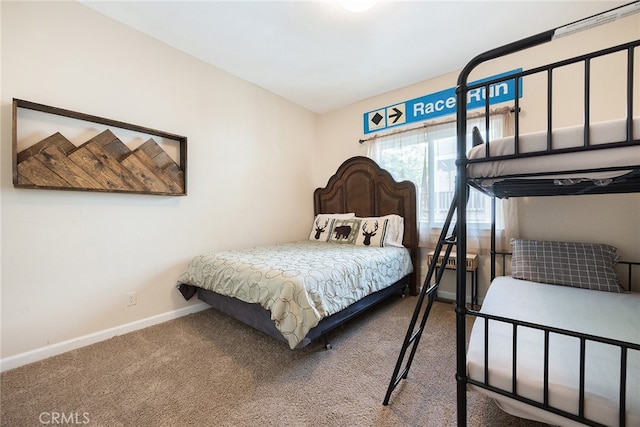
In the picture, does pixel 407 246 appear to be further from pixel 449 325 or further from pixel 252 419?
pixel 252 419

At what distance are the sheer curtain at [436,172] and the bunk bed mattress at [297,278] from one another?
0.67 m

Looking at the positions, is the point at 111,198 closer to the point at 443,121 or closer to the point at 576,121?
the point at 443,121

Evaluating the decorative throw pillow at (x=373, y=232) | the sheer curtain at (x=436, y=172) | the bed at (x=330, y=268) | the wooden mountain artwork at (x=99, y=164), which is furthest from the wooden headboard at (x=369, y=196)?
the wooden mountain artwork at (x=99, y=164)

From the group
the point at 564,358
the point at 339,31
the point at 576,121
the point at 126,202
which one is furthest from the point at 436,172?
the point at 126,202

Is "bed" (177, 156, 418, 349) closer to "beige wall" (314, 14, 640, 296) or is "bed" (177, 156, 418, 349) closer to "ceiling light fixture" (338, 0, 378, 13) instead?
"beige wall" (314, 14, 640, 296)

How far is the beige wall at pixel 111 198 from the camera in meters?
1.64

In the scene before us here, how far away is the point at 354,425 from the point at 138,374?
134 cm

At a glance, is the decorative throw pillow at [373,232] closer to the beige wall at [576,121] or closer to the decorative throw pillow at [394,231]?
the decorative throw pillow at [394,231]

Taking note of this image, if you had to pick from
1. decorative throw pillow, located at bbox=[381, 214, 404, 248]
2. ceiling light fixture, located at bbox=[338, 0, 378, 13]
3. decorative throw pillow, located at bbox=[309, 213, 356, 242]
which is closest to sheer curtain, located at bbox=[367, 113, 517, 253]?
decorative throw pillow, located at bbox=[381, 214, 404, 248]

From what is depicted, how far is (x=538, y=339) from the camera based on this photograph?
104cm

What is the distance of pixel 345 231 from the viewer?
315 cm

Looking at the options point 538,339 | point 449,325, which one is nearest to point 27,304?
point 538,339

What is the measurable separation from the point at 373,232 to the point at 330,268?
1.22 metres

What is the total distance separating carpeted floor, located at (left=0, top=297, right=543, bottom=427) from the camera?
1219mm
